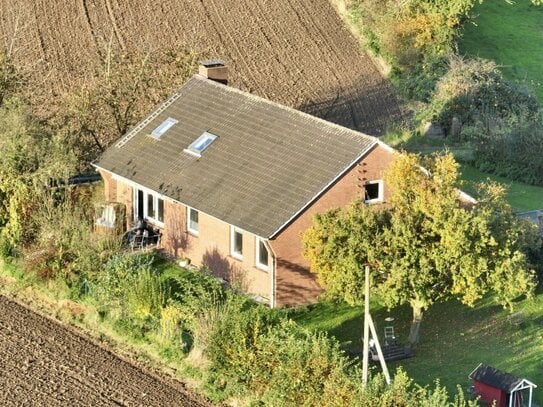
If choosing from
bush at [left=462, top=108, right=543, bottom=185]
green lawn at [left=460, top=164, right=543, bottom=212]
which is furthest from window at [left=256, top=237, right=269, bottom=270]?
bush at [left=462, top=108, right=543, bottom=185]

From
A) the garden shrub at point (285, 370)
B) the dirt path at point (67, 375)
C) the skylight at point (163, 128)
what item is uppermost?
the skylight at point (163, 128)

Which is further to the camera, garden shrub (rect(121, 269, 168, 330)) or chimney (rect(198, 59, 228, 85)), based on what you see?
chimney (rect(198, 59, 228, 85))

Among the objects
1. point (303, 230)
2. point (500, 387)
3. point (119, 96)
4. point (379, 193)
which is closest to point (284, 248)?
point (303, 230)

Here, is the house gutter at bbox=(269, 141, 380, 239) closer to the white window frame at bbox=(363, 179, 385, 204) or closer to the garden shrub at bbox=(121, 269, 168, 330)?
the white window frame at bbox=(363, 179, 385, 204)

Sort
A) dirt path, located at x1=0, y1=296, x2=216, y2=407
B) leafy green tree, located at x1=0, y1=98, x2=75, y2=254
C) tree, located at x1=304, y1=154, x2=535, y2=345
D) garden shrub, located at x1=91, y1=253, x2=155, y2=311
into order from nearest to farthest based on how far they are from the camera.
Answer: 1. dirt path, located at x1=0, y1=296, x2=216, y2=407
2. tree, located at x1=304, y1=154, x2=535, y2=345
3. garden shrub, located at x1=91, y1=253, x2=155, y2=311
4. leafy green tree, located at x1=0, y1=98, x2=75, y2=254

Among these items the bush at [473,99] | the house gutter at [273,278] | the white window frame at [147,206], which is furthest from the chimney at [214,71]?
the bush at [473,99]

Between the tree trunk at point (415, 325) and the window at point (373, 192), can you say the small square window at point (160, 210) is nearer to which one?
the window at point (373, 192)
